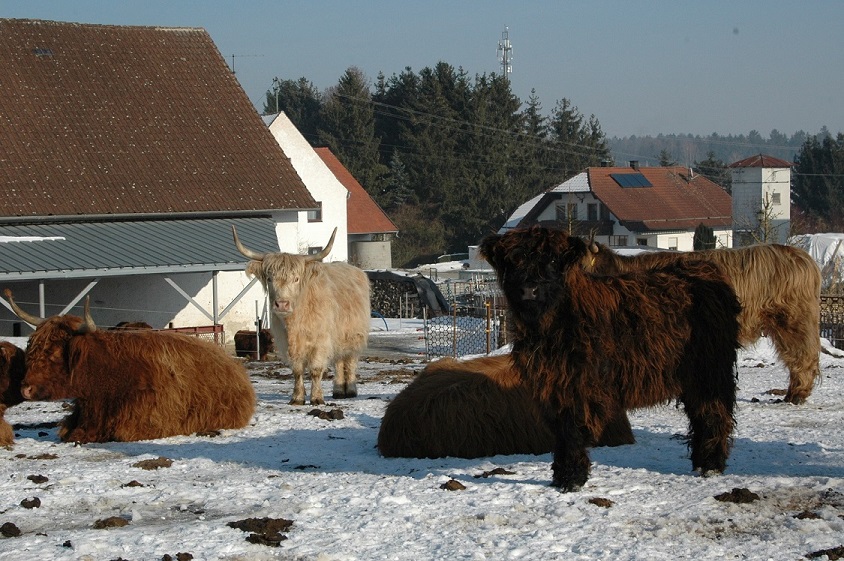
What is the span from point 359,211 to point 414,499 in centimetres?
5268

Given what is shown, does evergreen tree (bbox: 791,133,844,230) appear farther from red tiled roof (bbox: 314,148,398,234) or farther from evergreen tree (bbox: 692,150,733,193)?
red tiled roof (bbox: 314,148,398,234)

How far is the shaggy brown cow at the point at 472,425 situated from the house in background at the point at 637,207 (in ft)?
170

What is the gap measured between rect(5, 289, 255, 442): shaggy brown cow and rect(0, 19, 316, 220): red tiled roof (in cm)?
1816

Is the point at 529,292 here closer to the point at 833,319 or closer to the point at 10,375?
the point at 10,375

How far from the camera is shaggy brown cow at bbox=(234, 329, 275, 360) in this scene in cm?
2459

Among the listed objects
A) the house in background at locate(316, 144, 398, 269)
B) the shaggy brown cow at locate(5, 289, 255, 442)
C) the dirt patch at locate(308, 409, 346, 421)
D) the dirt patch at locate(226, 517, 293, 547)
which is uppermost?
the house in background at locate(316, 144, 398, 269)

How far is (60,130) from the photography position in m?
28.9

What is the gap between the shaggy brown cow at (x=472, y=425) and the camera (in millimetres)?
8086

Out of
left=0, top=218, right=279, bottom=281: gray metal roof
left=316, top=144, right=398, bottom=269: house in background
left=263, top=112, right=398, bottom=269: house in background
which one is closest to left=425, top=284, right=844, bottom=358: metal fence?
left=0, top=218, right=279, bottom=281: gray metal roof

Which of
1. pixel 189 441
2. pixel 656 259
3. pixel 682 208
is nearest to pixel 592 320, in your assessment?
pixel 189 441

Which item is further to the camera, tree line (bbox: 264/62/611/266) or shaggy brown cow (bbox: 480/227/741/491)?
Result: tree line (bbox: 264/62/611/266)

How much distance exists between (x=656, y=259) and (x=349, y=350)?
12.6ft

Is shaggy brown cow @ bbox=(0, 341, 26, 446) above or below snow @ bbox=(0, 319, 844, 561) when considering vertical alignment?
above

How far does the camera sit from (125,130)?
2964 centimetres
